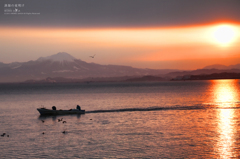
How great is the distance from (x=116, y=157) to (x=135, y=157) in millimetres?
2223

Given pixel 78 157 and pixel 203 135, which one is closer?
pixel 78 157

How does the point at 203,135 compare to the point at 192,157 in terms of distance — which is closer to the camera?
the point at 192,157

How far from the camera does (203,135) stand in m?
43.1

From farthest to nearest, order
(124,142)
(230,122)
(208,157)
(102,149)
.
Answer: (230,122) < (124,142) < (102,149) < (208,157)

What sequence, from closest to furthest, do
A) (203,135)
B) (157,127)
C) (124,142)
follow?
(124,142)
(203,135)
(157,127)

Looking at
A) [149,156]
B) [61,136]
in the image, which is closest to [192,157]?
[149,156]

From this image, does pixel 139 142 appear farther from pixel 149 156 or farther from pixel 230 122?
pixel 230 122

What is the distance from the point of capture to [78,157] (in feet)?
108

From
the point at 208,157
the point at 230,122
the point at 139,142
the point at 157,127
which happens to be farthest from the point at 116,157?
the point at 230,122

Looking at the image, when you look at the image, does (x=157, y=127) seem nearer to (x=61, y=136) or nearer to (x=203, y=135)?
(x=203, y=135)

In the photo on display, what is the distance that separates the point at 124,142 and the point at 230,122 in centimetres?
2619

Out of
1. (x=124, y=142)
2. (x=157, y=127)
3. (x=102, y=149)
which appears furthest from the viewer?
(x=157, y=127)

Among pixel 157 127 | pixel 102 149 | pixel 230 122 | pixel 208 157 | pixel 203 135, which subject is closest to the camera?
pixel 208 157

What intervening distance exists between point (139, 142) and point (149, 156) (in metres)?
6.09
